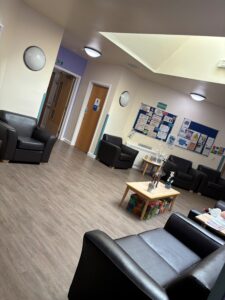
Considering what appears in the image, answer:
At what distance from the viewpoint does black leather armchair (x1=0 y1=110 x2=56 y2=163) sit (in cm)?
386

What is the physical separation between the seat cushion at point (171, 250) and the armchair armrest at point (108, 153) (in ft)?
11.6

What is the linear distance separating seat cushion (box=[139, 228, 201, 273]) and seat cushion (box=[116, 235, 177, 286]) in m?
0.07

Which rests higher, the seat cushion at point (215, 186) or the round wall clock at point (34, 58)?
the round wall clock at point (34, 58)

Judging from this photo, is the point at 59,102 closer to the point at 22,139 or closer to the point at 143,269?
the point at 22,139

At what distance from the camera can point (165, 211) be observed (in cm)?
441

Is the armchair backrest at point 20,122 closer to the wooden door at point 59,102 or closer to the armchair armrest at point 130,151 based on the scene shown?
the armchair armrest at point 130,151

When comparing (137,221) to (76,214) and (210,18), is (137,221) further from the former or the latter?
(210,18)

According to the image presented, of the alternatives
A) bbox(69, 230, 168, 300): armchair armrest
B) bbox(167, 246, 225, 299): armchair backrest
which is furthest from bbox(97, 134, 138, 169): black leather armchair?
bbox(167, 246, 225, 299): armchair backrest

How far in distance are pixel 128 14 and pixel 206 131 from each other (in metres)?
5.20

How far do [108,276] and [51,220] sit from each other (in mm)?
1494

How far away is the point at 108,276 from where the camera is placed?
1.48m

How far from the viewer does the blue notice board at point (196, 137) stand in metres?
7.28

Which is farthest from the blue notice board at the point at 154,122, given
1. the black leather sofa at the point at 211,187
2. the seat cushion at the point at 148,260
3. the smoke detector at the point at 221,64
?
the seat cushion at the point at 148,260

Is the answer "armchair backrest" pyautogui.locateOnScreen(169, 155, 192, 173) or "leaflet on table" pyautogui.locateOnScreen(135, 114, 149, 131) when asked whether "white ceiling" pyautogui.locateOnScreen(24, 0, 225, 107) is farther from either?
"armchair backrest" pyautogui.locateOnScreen(169, 155, 192, 173)
